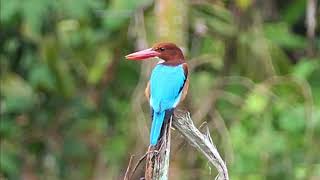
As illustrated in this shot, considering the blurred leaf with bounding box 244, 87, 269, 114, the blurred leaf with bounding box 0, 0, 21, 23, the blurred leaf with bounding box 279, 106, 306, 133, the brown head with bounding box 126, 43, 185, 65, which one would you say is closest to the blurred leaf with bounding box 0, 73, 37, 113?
the blurred leaf with bounding box 0, 0, 21, 23

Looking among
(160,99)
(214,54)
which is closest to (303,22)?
(214,54)

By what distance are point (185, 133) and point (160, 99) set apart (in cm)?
24

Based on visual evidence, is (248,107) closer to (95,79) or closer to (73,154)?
(95,79)

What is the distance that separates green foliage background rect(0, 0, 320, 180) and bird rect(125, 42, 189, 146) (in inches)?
34.6

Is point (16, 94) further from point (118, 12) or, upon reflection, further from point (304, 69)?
point (304, 69)

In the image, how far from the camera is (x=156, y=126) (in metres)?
2.16

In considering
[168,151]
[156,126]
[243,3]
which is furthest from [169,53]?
[243,3]

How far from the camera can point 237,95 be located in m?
4.12

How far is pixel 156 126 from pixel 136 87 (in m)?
2.20

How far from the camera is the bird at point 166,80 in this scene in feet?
7.51

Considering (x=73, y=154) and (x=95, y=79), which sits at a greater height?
(x=95, y=79)

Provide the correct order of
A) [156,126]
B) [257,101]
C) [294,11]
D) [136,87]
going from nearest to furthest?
1. [156,126]
2. [257,101]
3. [136,87]
4. [294,11]

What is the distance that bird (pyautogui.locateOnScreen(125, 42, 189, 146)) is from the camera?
2289mm

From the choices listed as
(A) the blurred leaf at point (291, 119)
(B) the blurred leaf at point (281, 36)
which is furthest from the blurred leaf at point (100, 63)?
(A) the blurred leaf at point (291, 119)
